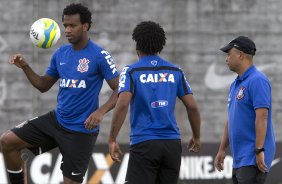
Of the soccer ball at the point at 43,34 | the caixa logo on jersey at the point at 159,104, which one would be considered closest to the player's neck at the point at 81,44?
the soccer ball at the point at 43,34

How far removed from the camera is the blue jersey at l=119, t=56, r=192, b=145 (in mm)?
6875

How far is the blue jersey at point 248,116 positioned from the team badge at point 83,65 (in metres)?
1.83

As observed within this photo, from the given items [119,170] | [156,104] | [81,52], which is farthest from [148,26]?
[119,170]

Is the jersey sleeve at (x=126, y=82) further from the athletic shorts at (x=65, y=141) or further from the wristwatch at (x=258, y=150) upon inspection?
the athletic shorts at (x=65, y=141)

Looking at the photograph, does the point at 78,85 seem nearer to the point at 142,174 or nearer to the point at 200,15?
the point at 142,174

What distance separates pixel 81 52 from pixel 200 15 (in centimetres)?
713

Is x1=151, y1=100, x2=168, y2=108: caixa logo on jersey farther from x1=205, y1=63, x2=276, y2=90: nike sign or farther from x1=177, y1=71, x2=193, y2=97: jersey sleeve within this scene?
x1=205, y1=63, x2=276, y2=90: nike sign

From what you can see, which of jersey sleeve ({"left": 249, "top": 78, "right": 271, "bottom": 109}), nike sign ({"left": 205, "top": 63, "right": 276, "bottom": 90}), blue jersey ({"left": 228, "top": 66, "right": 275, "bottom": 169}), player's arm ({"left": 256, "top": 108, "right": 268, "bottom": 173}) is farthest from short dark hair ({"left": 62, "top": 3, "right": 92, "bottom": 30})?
nike sign ({"left": 205, "top": 63, "right": 276, "bottom": 90})

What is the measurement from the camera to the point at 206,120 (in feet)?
49.0

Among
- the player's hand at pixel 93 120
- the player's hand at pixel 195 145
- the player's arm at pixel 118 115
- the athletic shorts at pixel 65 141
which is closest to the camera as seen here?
the player's arm at pixel 118 115

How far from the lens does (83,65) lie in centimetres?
812

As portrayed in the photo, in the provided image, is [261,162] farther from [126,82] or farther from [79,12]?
[79,12]

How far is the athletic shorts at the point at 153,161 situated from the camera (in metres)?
6.93

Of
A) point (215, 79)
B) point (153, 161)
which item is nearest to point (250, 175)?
point (153, 161)
